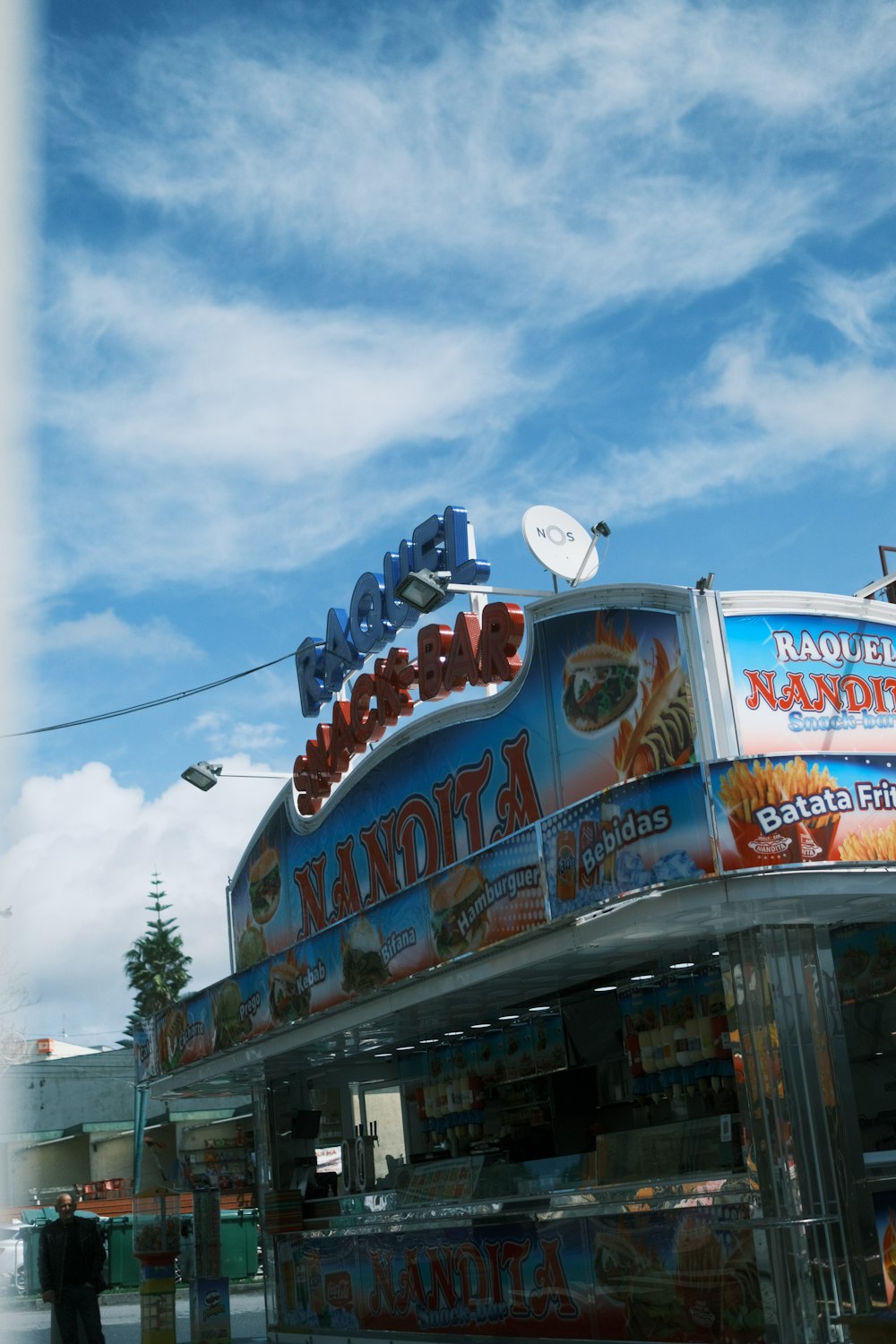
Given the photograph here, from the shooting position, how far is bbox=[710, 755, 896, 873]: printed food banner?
341 inches

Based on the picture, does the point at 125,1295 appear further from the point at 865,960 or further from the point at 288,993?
the point at 865,960

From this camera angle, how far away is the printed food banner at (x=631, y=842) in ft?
28.8

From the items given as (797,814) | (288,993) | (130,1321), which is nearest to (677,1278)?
(797,814)

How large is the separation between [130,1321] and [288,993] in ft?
26.5

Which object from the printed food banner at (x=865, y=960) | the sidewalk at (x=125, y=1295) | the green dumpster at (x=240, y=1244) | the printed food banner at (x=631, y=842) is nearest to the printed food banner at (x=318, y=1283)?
the printed food banner at (x=865, y=960)

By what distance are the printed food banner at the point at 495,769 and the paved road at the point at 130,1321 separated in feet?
16.2

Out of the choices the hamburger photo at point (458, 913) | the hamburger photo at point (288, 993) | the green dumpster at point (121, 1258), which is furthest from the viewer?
the green dumpster at point (121, 1258)

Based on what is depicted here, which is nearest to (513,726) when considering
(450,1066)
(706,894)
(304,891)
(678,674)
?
(678,674)

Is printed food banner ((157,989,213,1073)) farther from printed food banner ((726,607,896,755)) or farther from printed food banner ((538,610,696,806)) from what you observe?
printed food banner ((726,607,896,755))

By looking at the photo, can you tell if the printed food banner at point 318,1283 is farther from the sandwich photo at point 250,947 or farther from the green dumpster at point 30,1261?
the green dumpster at point 30,1261

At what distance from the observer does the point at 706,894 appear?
880 centimetres

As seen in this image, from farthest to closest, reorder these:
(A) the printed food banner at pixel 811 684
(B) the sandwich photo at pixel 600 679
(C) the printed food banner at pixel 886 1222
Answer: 1. (B) the sandwich photo at pixel 600 679
2. (A) the printed food banner at pixel 811 684
3. (C) the printed food banner at pixel 886 1222

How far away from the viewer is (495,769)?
38.4ft

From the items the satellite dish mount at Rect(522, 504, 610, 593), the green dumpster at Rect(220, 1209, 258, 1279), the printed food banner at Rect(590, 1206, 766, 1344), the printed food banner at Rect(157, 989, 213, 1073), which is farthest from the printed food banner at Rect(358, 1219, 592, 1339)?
the green dumpster at Rect(220, 1209, 258, 1279)
